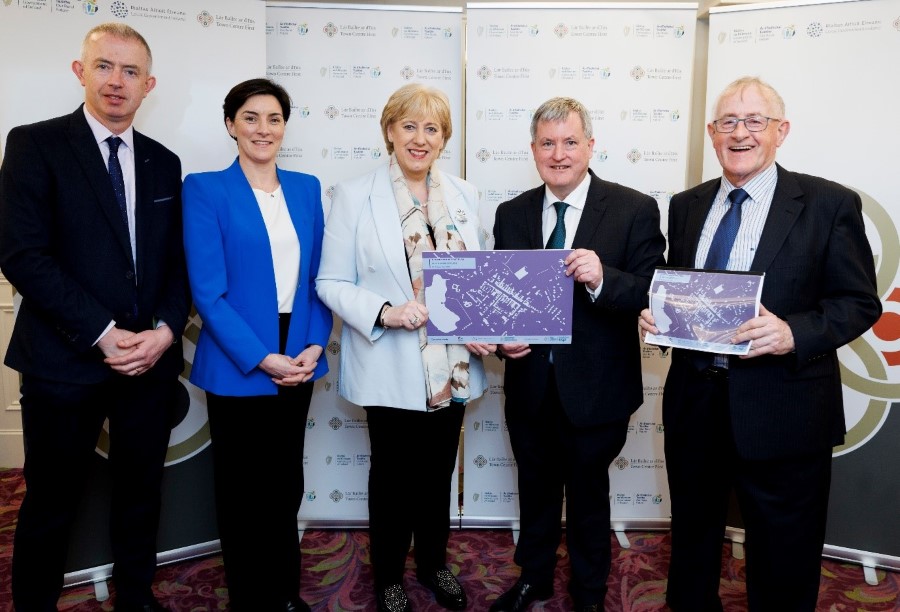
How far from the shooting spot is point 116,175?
2.23 metres

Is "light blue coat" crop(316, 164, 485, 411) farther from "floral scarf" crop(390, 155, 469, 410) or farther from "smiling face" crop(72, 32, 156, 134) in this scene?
"smiling face" crop(72, 32, 156, 134)

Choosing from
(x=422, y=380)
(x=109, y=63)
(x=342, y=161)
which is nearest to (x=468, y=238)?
(x=422, y=380)

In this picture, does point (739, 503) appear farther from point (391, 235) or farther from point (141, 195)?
point (141, 195)

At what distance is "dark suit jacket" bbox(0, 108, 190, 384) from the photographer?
207cm

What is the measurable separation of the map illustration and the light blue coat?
74cm

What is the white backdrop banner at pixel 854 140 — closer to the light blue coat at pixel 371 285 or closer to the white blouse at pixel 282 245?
the light blue coat at pixel 371 285

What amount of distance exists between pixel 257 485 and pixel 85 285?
96 centimetres

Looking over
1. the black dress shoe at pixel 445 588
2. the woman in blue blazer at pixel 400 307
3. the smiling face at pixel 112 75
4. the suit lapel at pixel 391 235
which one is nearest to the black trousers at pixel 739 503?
the woman in blue blazer at pixel 400 307

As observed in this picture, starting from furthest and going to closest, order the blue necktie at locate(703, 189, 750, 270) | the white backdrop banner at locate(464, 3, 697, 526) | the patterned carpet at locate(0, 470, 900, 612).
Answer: the white backdrop banner at locate(464, 3, 697, 526)
the patterned carpet at locate(0, 470, 900, 612)
the blue necktie at locate(703, 189, 750, 270)

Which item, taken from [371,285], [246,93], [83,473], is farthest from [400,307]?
[83,473]

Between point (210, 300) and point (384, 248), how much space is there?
2.12ft

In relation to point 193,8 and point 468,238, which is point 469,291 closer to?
point 468,238

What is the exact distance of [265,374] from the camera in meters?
2.27

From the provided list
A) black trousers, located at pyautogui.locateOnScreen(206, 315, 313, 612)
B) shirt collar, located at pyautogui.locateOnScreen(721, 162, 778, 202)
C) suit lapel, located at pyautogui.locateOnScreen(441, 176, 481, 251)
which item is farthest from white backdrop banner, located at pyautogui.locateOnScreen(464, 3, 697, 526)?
black trousers, located at pyautogui.locateOnScreen(206, 315, 313, 612)
